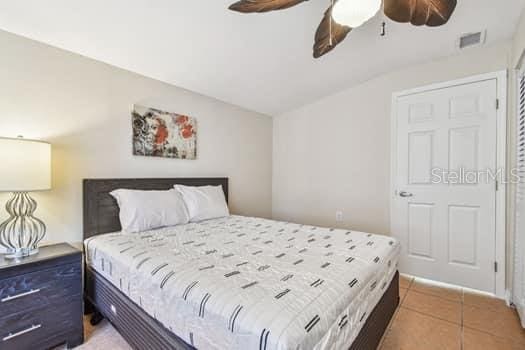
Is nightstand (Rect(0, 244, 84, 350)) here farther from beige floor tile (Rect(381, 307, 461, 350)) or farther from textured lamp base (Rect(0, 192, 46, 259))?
beige floor tile (Rect(381, 307, 461, 350))

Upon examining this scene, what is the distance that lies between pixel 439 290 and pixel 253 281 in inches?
94.0

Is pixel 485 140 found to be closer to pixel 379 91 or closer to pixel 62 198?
pixel 379 91

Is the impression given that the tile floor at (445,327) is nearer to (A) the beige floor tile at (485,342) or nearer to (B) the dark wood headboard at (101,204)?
(A) the beige floor tile at (485,342)

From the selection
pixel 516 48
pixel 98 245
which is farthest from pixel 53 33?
pixel 516 48

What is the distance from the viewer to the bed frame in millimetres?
1336

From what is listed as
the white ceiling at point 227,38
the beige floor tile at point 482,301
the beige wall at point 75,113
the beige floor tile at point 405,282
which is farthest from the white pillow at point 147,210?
the beige floor tile at point 482,301

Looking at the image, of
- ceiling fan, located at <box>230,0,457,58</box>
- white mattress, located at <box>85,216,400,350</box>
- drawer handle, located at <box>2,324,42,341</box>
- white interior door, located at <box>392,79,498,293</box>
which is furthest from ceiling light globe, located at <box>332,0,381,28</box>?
drawer handle, located at <box>2,324,42,341</box>

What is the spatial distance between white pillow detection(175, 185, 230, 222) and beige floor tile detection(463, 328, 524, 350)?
2.27m

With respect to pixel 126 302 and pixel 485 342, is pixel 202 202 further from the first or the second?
pixel 485 342

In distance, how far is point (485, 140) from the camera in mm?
2480

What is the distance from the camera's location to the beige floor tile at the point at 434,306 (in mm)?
2088

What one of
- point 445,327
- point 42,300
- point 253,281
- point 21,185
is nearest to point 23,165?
point 21,185

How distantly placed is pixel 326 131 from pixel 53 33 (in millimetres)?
3026

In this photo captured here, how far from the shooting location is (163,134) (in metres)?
2.76
